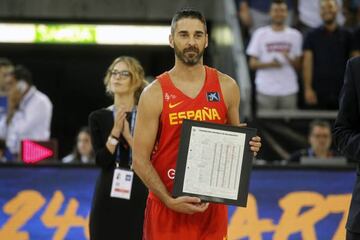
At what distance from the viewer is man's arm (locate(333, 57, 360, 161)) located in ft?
16.2

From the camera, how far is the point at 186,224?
533 cm

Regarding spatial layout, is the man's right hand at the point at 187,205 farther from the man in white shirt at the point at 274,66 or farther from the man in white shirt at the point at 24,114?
the man in white shirt at the point at 274,66

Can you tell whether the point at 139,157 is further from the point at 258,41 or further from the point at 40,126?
the point at 258,41

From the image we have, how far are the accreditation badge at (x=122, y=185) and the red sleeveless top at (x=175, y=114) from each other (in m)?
1.44

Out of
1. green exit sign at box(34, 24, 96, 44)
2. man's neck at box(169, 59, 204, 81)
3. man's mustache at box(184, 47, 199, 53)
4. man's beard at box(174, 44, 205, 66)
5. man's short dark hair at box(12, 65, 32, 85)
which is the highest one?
green exit sign at box(34, 24, 96, 44)

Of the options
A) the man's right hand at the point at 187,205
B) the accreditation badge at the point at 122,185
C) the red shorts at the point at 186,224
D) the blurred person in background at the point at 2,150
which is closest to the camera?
the man's right hand at the point at 187,205

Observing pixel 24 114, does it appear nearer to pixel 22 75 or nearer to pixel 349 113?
pixel 22 75

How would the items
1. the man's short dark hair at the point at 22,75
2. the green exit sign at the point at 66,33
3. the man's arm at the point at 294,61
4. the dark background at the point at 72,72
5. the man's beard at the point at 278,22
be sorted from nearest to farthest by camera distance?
the man's short dark hair at the point at 22,75 < the man's beard at the point at 278,22 < the man's arm at the point at 294,61 < the green exit sign at the point at 66,33 < the dark background at the point at 72,72

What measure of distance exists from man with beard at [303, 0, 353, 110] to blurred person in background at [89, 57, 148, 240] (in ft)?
16.4

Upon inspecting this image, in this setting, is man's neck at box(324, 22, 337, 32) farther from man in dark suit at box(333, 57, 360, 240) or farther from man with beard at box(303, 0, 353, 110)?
man in dark suit at box(333, 57, 360, 240)

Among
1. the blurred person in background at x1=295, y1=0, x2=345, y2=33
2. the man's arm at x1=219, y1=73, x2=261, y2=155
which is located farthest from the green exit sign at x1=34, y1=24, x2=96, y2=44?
Result: the man's arm at x1=219, y1=73, x2=261, y2=155

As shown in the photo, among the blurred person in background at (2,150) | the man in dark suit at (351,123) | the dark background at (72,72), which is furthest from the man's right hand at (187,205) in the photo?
the dark background at (72,72)

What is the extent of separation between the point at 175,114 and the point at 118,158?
5.69 feet

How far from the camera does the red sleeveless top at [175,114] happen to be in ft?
17.3
